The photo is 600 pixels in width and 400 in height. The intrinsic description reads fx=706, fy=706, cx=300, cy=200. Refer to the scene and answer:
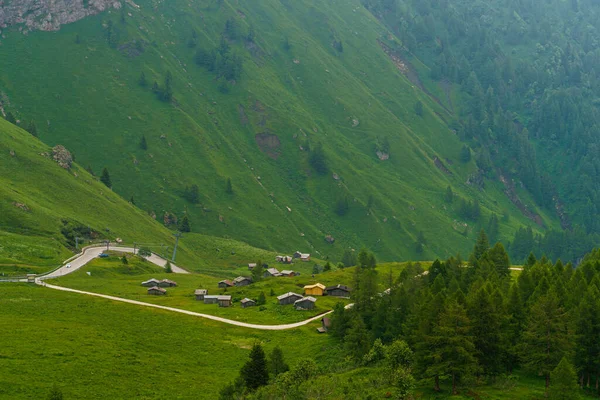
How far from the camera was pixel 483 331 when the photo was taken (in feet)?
265

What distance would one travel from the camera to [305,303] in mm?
131750

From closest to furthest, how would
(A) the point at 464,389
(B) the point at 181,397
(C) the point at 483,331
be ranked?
(A) the point at 464,389 < (C) the point at 483,331 < (B) the point at 181,397

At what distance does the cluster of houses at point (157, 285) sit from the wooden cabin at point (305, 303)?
30809 millimetres

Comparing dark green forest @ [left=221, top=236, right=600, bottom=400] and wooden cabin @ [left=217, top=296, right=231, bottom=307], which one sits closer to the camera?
dark green forest @ [left=221, top=236, right=600, bottom=400]

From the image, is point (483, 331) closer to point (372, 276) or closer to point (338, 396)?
point (338, 396)

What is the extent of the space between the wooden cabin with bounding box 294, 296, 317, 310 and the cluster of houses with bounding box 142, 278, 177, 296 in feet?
101

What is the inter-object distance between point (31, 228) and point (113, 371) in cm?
9051

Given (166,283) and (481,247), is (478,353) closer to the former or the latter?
(481,247)

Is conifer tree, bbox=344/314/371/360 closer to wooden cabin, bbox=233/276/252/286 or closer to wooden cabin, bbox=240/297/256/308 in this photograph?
wooden cabin, bbox=240/297/256/308

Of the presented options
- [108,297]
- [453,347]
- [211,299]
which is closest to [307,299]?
[211,299]

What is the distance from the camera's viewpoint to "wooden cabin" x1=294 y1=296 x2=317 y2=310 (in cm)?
13125

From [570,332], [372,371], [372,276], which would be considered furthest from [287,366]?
[570,332]

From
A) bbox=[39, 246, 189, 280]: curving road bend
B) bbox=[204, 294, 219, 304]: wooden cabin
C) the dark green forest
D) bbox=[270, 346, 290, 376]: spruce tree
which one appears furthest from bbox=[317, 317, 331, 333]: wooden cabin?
bbox=[39, 246, 189, 280]: curving road bend

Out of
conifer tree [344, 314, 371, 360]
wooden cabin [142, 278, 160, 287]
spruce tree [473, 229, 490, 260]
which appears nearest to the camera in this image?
conifer tree [344, 314, 371, 360]
